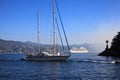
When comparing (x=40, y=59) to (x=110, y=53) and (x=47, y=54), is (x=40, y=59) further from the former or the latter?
(x=110, y=53)

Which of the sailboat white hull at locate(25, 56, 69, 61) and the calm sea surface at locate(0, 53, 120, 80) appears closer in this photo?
the calm sea surface at locate(0, 53, 120, 80)

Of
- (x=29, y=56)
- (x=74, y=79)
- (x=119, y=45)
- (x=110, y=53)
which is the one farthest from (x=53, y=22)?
(x=110, y=53)

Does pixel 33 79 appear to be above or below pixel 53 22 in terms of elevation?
below

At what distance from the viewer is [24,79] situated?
4406cm

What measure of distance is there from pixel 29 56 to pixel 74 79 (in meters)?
58.3

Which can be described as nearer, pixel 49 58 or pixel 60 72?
pixel 60 72

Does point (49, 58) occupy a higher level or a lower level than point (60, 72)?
higher

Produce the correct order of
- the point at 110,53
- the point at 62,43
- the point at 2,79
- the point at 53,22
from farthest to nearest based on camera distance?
the point at 110,53, the point at 62,43, the point at 53,22, the point at 2,79

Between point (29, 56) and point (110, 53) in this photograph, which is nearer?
point (29, 56)

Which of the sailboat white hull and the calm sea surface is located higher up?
the sailboat white hull

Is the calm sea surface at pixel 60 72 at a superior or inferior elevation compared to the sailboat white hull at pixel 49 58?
inferior

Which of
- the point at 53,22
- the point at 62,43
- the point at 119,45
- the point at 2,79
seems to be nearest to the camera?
the point at 2,79

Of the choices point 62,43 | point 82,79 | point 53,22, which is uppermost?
point 53,22

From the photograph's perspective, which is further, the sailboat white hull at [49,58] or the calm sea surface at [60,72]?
the sailboat white hull at [49,58]
